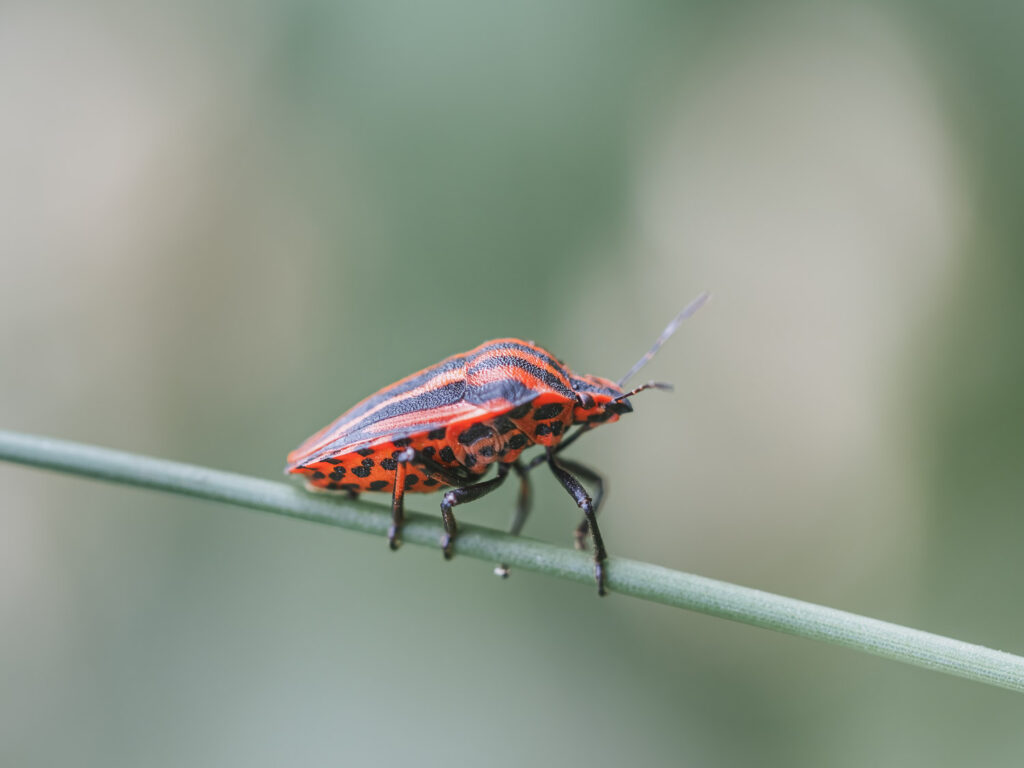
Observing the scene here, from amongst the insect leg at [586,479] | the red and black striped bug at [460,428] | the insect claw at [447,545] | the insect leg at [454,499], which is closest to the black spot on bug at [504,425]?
the red and black striped bug at [460,428]

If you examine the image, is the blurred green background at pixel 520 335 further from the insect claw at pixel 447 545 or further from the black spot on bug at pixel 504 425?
the insect claw at pixel 447 545

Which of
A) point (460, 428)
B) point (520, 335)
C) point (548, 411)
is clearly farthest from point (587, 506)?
point (520, 335)

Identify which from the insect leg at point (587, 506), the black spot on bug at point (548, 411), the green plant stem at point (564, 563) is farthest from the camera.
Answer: the black spot on bug at point (548, 411)

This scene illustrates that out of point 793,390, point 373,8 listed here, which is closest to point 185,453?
point 373,8

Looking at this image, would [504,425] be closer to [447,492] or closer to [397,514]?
[447,492]

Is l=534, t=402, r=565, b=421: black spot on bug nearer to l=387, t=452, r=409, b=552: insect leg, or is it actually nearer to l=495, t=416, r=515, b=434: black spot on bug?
l=495, t=416, r=515, b=434: black spot on bug

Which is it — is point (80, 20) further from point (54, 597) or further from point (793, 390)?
point (793, 390)

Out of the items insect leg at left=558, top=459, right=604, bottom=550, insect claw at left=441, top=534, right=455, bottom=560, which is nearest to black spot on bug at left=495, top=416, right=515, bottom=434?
insect leg at left=558, top=459, right=604, bottom=550
